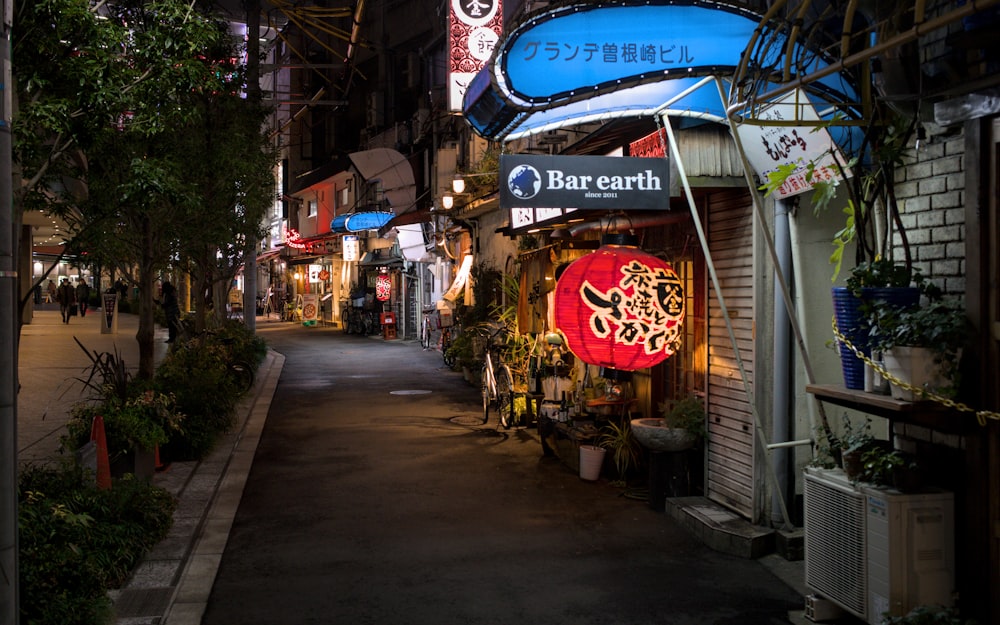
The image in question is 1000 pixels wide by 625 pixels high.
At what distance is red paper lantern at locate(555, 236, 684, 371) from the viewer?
339 inches

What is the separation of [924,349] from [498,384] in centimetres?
1128

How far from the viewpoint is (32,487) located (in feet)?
23.1

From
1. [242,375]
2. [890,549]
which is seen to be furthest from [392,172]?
[890,549]

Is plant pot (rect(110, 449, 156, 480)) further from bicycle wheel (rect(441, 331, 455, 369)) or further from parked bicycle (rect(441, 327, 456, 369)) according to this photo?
bicycle wheel (rect(441, 331, 455, 369))

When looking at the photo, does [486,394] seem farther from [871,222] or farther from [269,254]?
[269,254]

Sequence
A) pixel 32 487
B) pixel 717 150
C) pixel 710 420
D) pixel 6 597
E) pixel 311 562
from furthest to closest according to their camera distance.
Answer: pixel 710 420 < pixel 717 150 < pixel 311 562 < pixel 32 487 < pixel 6 597

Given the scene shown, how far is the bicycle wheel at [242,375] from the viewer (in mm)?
18000

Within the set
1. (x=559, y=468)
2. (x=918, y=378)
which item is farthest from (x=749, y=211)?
(x=559, y=468)

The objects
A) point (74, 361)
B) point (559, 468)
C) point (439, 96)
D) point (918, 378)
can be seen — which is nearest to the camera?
point (918, 378)

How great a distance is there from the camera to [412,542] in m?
8.47

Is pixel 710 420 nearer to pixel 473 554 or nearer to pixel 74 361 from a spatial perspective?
pixel 473 554

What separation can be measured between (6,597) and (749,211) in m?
7.21

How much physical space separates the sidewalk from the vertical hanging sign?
299 inches

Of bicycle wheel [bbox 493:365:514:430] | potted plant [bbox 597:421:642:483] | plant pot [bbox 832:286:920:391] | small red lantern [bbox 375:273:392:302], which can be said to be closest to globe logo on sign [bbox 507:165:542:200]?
plant pot [bbox 832:286:920:391]
